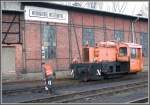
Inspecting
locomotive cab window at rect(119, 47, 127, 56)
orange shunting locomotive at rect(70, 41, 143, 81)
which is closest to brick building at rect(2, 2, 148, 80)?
orange shunting locomotive at rect(70, 41, 143, 81)

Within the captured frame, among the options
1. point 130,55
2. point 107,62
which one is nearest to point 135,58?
point 130,55

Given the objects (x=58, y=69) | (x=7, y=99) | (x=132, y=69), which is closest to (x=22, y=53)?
(x=58, y=69)

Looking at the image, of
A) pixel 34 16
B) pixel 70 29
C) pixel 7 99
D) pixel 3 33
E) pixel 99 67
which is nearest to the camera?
pixel 7 99

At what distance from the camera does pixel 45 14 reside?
101ft

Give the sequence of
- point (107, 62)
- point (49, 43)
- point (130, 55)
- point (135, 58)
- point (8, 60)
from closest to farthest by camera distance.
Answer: point (107, 62) → point (130, 55) → point (135, 58) → point (8, 60) → point (49, 43)

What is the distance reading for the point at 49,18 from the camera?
31.0 meters

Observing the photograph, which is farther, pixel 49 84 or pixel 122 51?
pixel 122 51

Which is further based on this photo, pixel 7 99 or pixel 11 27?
pixel 11 27

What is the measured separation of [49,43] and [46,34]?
2.64ft

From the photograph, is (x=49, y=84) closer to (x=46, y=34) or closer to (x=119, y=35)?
(x=46, y=34)

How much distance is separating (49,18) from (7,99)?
1521 cm

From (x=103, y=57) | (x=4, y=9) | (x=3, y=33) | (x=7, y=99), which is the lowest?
(x=7, y=99)

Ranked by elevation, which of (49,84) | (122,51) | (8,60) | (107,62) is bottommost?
(49,84)

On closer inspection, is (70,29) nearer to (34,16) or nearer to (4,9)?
(34,16)
